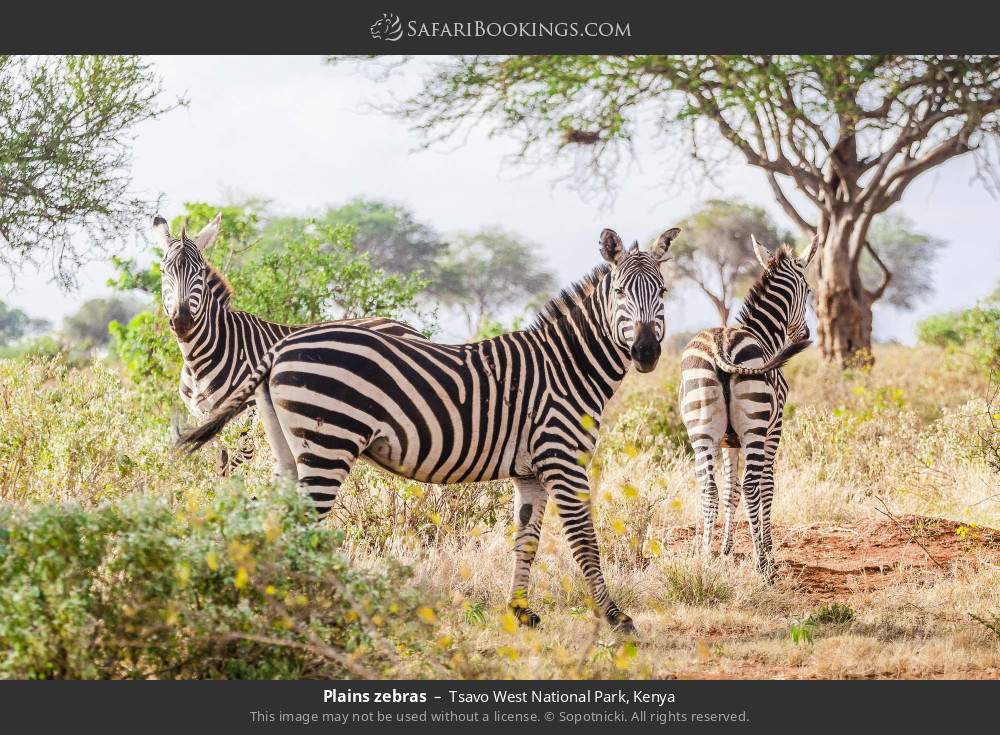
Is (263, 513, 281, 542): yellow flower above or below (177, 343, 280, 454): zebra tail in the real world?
below

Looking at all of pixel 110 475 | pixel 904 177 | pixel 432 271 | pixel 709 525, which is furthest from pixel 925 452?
pixel 432 271

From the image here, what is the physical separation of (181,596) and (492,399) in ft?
7.21

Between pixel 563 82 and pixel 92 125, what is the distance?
29.3ft

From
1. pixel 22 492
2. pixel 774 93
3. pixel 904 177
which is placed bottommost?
pixel 22 492

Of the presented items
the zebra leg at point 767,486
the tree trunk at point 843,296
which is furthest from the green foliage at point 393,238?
the zebra leg at point 767,486

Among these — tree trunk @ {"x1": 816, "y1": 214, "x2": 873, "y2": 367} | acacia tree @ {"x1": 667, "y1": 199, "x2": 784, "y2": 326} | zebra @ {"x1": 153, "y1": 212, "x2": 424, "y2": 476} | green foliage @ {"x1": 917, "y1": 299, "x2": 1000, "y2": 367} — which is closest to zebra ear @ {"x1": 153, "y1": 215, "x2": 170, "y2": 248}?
zebra @ {"x1": 153, "y1": 212, "x2": 424, "y2": 476}

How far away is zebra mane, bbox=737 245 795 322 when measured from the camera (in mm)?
8656

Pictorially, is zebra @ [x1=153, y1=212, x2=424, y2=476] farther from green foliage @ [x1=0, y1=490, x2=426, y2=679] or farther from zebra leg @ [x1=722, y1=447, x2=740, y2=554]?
zebra leg @ [x1=722, y1=447, x2=740, y2=554]

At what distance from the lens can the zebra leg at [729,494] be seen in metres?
8.66

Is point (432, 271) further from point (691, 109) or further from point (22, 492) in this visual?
point (22, 492)

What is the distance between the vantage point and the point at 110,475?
25.9ft

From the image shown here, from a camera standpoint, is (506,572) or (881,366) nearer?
(506,572)

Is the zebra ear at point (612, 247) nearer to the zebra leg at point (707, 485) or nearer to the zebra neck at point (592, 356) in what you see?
the zebra neck at point (592, 356)

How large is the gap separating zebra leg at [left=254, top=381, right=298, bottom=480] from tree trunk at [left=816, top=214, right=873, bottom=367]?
49.6 feet
